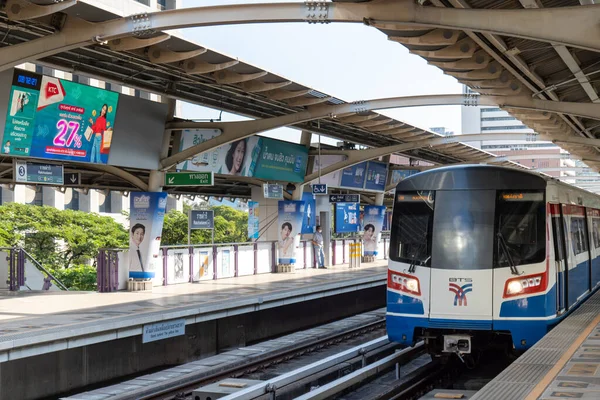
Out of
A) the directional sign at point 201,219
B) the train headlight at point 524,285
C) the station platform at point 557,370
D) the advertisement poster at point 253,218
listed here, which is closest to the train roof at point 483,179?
the train headlight at point 524,285

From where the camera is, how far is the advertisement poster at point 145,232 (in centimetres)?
1944

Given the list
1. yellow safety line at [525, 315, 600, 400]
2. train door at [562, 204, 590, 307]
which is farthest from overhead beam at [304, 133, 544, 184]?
yellow safety line at [525, 315, 600, 400]

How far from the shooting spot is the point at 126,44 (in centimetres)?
1366

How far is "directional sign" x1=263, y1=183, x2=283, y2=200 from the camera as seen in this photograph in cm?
2451

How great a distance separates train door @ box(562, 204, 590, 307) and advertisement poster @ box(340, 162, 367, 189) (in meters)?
15.2

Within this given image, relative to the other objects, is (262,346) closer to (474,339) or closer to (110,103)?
(474,339)

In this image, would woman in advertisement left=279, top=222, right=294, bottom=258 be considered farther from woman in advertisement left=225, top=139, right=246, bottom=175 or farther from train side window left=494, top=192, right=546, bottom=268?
train side window left=494, top=192, right=546, bottom=268

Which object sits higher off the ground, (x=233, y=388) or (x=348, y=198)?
(x=348, y=198)

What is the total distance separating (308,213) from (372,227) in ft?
20.4

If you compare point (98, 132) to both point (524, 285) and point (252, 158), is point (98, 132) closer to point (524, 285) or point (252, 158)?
point (252, 158)

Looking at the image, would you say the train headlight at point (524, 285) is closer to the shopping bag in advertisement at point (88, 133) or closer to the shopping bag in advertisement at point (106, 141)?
the shopping bag in advertisement at point (88, 133)

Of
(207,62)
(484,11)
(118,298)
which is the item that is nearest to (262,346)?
(118,298)

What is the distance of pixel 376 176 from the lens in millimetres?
32219

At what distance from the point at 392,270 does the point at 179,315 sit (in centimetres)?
516
